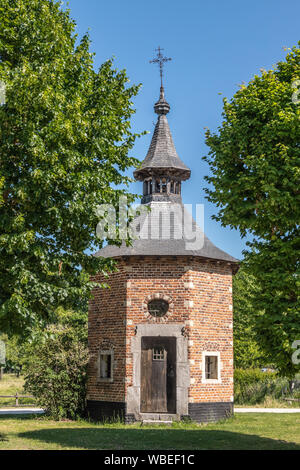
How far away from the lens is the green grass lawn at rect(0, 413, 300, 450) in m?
12.9

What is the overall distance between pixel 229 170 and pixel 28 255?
5.51m

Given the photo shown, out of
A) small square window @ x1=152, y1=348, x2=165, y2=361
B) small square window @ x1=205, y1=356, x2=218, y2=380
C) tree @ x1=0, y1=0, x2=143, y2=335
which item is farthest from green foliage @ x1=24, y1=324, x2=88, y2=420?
tree @ x1=0, y1=0, x2=143, y2=335

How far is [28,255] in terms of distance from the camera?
12.1m

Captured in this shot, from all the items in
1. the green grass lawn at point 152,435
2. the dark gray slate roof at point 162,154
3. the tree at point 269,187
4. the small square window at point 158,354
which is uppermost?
the dark gray slate roof at point 162,154

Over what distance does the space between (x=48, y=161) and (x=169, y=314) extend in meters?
8.99

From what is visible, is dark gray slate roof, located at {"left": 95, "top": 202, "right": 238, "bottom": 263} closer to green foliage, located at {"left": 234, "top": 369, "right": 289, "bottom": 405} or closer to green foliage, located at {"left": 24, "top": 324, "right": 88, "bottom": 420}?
green foliage, located at {"left": 24, "top": 324, "right": 88, "bottom": 420}

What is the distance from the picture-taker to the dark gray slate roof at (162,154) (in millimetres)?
23141

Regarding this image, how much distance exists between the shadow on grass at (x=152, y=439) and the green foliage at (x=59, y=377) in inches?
116

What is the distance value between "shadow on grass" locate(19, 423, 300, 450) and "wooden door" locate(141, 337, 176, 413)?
2.13 meters

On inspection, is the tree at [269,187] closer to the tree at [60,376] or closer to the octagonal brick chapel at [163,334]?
the octagonal brick chapel at [163,334]

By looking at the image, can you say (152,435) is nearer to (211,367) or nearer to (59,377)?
(211,367)

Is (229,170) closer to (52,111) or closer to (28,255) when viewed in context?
(52,111)

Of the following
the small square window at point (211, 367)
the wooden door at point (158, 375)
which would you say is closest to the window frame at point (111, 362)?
the wooden door at point (158, 375)

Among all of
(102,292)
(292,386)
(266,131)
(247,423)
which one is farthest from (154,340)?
(292,386)
